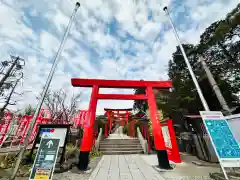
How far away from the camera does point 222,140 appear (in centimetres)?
334

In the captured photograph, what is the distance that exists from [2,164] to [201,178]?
6.57 metres

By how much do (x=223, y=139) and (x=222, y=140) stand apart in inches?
1.9

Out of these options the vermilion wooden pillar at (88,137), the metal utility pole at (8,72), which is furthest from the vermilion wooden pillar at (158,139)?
the metal utility pole at (8,72)

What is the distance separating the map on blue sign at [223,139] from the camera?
3166 mm

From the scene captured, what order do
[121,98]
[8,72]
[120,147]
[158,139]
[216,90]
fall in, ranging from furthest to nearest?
[216,90], [120,147], [8,72], [121,98], [158,139]

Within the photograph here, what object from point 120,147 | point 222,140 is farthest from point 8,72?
point 222,140

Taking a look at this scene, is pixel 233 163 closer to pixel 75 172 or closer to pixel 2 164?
pixel 75 172

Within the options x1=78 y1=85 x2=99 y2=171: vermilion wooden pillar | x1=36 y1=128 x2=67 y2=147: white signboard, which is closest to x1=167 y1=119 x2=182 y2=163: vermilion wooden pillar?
x1=78 y1=85 x2=99 y2=171: vermilion wooden pillar

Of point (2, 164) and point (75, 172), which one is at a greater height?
point (2, 164)

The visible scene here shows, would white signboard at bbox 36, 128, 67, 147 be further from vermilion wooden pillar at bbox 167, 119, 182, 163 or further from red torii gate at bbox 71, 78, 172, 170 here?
vermilion wooden pillar at bbox 167, 119, 182, 163

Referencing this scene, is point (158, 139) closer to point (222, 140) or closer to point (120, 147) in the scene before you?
point (222, 140)

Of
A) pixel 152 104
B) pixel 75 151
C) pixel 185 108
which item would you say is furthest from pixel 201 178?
pixel 185 108

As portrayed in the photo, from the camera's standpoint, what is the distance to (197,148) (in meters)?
6.05

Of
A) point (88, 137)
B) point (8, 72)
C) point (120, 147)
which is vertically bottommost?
point (120, 147)
